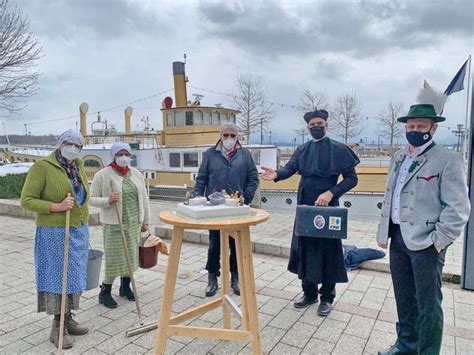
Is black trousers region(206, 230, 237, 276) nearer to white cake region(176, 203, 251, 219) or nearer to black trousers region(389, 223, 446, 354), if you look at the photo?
white cake region(176, 203, 251, 219)

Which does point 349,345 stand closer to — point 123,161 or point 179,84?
point 123,161

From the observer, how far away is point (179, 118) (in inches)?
560

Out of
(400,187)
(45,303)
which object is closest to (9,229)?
(45,303)

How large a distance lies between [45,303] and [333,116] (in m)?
27.0

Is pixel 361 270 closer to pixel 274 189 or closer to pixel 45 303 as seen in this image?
pixel 45 303

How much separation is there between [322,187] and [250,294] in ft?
4.37

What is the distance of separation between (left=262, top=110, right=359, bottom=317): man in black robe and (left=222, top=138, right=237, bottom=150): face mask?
0.49 m

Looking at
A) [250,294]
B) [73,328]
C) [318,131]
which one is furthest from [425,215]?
[73,328]

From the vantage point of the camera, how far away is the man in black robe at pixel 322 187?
3.34m

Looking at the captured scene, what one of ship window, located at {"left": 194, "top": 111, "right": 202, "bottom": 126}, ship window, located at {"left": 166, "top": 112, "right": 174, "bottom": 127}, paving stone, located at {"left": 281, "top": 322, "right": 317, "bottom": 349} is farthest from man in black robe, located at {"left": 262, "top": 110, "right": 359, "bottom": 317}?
ship window, located at {"left": 166, "top": 112, "right": 174, "bottom": 127}

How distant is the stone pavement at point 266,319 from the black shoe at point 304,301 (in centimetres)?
6

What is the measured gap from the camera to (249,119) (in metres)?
23.6

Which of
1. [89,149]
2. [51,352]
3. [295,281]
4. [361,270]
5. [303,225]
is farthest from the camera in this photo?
[89,149]

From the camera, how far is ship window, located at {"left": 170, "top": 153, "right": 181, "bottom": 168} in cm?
1348
